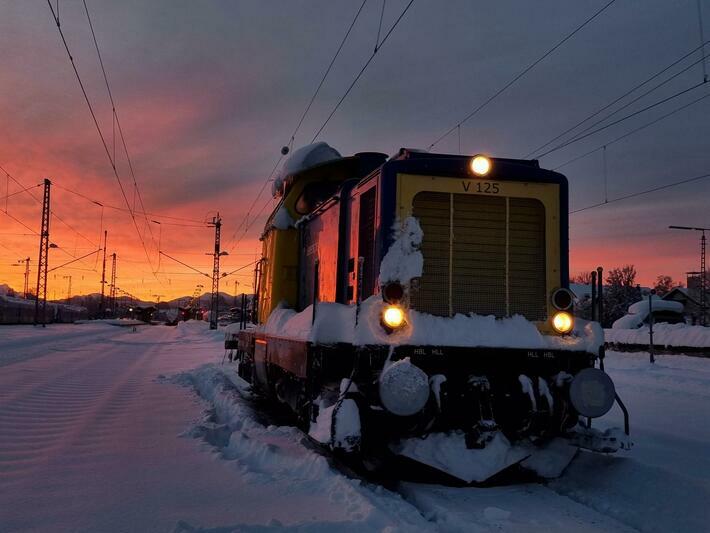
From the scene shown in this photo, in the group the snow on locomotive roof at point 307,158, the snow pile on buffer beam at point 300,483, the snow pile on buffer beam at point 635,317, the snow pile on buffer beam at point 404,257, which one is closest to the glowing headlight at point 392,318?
the snow pile on buffer beam at point 404,257

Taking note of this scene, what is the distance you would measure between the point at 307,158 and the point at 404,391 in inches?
190

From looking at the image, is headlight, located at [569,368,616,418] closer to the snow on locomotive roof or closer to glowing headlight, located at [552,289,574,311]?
glowing headlight, located at [552,289,574,311]

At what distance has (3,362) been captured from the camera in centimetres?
1552

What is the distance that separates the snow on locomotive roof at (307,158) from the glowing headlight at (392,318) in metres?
3.71

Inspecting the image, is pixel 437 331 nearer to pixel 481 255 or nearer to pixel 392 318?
pixel 392 318

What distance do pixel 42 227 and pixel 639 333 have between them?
39.5 metres

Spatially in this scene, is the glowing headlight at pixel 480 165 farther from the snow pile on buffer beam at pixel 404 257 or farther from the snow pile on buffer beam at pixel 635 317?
the snow pile on buffer beam at pixel 635 317

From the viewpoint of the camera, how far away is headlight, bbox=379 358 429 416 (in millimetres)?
4508

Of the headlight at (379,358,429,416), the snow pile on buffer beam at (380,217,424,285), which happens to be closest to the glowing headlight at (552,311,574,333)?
the snow pile on buffer beam at (380,217,424,285)

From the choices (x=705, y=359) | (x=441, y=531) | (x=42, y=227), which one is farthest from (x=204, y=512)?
(x=42, y=227)

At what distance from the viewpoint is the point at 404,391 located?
454 centimetres

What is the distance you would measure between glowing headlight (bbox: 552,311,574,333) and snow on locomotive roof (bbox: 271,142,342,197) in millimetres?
4028

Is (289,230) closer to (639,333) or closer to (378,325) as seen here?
(378,325)

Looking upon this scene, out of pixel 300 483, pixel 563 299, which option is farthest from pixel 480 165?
pixel 300 483
